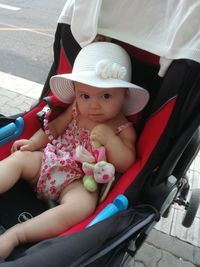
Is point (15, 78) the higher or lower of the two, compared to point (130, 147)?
lower

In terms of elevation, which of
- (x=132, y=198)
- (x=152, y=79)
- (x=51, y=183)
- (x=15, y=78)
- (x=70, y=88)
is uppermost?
(x=152, y=79)

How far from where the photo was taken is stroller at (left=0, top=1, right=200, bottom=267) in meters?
1.02

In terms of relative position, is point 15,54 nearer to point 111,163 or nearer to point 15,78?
point 15,78

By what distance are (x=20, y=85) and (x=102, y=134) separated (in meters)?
2.04

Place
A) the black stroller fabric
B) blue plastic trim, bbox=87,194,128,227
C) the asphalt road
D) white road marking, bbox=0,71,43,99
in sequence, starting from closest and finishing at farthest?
the black stroller fabric, blue plastic trim, bbox=87,194,128,227, white road marking, bbox=0,71,43,99, the asphalt road

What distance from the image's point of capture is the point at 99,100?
1.37m

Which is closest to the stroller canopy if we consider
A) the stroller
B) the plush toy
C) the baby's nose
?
the stroller

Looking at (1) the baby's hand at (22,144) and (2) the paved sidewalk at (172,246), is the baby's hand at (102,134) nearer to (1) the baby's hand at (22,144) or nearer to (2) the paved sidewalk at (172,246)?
(1) the baby's hand at (22,144)

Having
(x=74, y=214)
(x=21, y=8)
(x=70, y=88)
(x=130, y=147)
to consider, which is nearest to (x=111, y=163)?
(x=130, y=147)

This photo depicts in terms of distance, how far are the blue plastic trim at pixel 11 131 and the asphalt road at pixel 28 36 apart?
189cm

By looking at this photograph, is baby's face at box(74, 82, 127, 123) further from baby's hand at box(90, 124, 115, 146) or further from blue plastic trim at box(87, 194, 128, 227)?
blue plastic trim at box(87, 194, 128, 227)

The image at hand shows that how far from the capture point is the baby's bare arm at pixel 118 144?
1.37m

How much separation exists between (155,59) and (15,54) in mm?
2827

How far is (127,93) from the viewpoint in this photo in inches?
56.4
